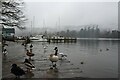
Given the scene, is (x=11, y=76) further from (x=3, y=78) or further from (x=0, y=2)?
(x=0, y=2)

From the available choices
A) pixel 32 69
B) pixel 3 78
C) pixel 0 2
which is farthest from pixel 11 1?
pixel 3 78

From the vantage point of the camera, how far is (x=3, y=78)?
12305 millimetres

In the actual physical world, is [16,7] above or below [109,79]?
above

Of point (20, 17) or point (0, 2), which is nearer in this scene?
point (0, 2)

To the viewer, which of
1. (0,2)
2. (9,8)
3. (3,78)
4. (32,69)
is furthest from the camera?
(9,8)

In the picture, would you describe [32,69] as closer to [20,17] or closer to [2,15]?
[2,15]

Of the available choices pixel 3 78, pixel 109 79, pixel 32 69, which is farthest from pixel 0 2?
pixel 109 79

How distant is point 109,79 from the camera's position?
12758 millimetres

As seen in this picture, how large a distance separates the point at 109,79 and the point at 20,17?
72.0 ft

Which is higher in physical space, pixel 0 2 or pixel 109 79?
pixel 0 2

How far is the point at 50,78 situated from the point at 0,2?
17.2 meters

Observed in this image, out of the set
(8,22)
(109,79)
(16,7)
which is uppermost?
(16,7)

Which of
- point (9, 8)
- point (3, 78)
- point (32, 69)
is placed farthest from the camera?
point (9, 8)

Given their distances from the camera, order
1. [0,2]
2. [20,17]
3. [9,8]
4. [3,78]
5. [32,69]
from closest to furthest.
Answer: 1. [3,78]
2. [32,69]
3. [0,2]
4. [9,8]
5. [20,17]
